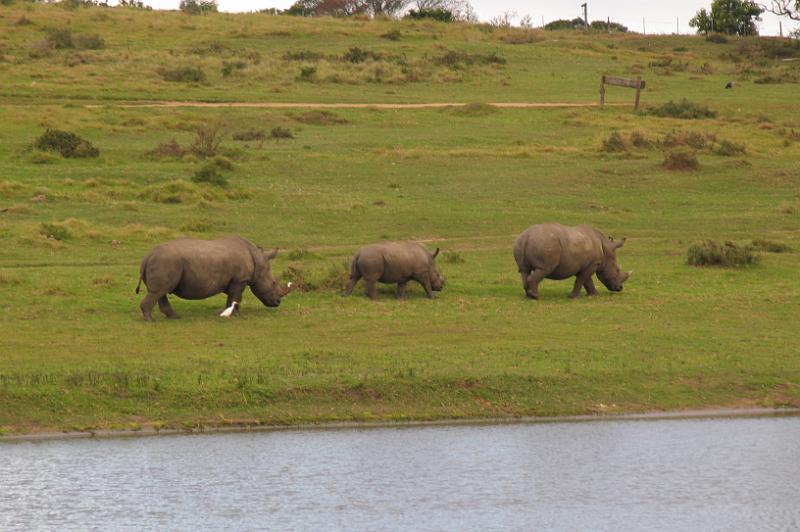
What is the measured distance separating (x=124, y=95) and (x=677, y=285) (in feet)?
96.0

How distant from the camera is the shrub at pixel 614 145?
4109 cm

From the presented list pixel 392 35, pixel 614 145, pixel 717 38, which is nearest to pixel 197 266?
pixel 614 145

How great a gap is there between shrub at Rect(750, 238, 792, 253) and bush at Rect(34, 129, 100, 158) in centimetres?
1716

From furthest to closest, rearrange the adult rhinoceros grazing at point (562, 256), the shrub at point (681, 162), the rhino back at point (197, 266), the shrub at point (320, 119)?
the shrub at point (320, 119) < the shrub at point (681, 162) < the adult rhinoceros grazing at point (562, 256) < the rhino back at point (197, 266)

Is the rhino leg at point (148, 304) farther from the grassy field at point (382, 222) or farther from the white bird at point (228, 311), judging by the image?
the white bird at point (228, 311)

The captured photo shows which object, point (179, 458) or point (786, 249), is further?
point (786, 249)

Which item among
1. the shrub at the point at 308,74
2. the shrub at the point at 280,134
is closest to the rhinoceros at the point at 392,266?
the shrub at the point at 280,134

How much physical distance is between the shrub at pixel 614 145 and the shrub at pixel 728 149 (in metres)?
2.53

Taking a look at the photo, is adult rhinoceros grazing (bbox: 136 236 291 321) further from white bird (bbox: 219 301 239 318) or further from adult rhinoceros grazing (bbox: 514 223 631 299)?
adult rhinoceros grazing (bbox: 514 223 631 299)

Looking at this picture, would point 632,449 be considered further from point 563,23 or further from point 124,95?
point 563,23

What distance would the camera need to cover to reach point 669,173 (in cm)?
3781

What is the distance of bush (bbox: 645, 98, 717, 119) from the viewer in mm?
49094

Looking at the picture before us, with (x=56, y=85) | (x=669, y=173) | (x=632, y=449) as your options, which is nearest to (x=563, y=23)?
(x=56, y=85)

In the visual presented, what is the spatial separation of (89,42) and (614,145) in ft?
98.5
